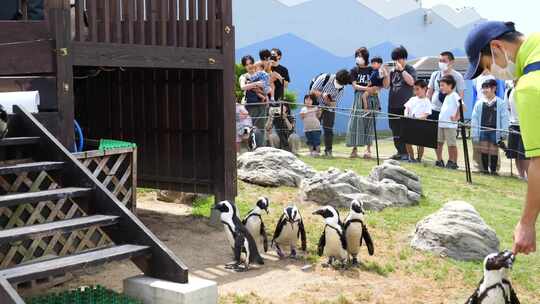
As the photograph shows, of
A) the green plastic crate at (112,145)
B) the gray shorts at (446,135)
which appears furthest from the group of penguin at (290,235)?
the gray shorts at (446,135)

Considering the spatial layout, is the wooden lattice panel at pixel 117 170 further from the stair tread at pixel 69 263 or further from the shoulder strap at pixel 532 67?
the shoulder strap at pixel 532 67

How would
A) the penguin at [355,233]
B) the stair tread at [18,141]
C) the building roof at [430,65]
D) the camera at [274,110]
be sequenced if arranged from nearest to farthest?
the stair tread at [18,141]
the penguin at [355,233]
the camera at [274,110]
the building roof at [430,65]

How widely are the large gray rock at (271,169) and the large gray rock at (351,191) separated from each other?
101 centimetres

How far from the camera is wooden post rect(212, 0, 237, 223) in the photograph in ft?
29.5

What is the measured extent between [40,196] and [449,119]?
9958 millimetres

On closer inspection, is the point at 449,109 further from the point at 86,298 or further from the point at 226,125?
the point at 86,298

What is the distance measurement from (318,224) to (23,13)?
4222 millimetres

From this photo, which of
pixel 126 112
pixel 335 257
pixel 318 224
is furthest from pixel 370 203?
pixel 126 112

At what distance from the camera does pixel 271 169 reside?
11766mm

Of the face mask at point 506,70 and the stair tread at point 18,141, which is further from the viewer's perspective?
the stair tread at point 18,141

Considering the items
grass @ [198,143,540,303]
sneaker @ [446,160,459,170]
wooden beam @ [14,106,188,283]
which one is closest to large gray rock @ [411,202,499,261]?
grass @ [198,143,540,303]

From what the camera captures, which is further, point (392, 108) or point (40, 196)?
point (392, 108)

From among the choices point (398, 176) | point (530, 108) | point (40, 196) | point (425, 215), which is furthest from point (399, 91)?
point (530, 108)

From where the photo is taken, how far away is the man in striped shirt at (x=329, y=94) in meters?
15.8
